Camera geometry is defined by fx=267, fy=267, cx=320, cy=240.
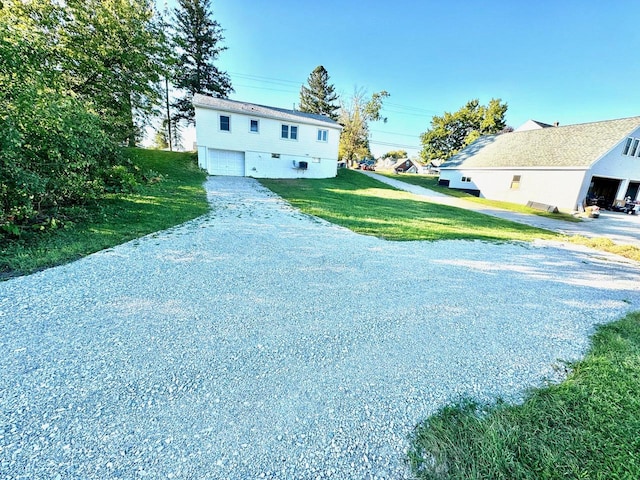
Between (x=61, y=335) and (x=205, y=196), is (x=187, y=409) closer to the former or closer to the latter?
(x=61, y=335)

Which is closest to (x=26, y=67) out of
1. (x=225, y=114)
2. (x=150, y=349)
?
(x=150, y=349)

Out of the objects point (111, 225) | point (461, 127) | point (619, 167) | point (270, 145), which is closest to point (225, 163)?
point (270, 145)

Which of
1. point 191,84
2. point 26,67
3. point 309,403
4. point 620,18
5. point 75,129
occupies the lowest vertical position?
point 309,403

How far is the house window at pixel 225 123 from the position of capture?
17031 millimetres

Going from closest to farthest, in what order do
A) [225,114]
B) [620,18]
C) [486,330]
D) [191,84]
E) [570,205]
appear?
[486,330]
[620,18]
[570,205]
[225,114]
[191,84]

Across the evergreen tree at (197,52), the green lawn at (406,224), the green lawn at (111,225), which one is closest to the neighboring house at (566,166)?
the green lawn at (406,224)

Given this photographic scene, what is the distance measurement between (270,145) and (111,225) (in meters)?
14.0

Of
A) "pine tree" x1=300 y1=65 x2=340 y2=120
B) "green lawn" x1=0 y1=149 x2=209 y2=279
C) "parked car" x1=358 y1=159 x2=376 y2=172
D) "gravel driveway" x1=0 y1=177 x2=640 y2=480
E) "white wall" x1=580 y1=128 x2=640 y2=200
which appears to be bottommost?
"gravel driveway" x1=0 y1=177 x2=640 y2=480

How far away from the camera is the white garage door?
1738 cm

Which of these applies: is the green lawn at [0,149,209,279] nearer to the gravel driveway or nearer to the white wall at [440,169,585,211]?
the gravel driveway

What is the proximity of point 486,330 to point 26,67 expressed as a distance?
344 inches

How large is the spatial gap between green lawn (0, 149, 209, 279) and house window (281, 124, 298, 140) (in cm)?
892

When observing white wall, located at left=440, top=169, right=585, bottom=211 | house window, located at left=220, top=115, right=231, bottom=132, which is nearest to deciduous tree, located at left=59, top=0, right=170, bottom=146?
house window, located at left=220, top=115, right=231, bottom=132

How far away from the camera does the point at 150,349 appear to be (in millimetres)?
2457
